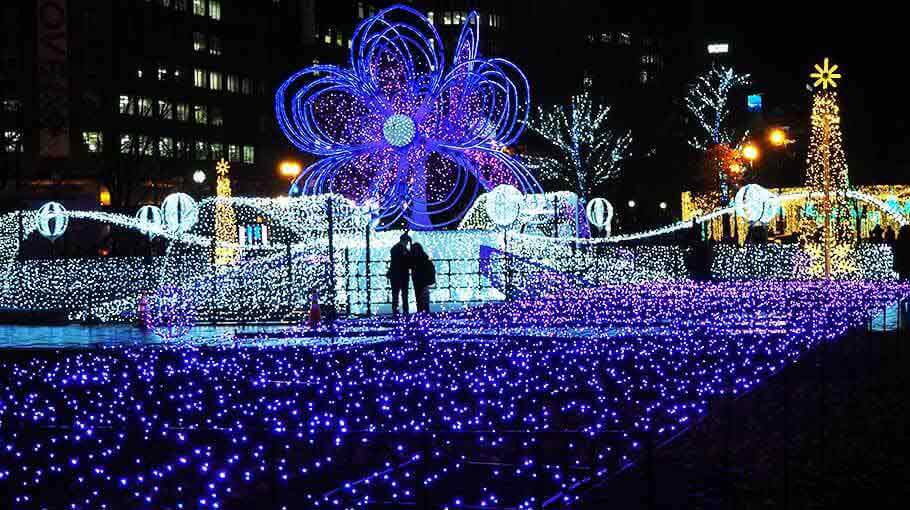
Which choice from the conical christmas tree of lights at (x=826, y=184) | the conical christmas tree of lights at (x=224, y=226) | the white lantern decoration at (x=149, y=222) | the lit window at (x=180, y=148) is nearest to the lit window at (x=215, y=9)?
the lit window at (x=180, y=148)

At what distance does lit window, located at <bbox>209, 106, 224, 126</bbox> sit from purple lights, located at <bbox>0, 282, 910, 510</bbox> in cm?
7866

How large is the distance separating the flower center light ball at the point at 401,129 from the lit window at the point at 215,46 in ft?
257

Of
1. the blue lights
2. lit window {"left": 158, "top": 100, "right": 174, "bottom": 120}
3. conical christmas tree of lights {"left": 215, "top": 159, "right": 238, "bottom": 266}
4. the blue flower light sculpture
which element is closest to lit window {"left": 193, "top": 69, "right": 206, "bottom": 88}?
lit window {"left": 158, "top": 100, "right": 174, "bottom": 120}

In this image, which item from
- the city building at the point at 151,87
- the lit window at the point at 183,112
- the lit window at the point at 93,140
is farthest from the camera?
the lit window at the point at 183,112

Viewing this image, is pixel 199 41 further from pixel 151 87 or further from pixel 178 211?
pixel 178 211

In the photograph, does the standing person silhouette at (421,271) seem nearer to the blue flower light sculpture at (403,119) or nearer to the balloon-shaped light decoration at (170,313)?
the blue flower light sculpture at (403,119)

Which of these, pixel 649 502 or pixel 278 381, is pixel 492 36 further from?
pixel 649 502

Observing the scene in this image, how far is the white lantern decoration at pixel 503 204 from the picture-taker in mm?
27906

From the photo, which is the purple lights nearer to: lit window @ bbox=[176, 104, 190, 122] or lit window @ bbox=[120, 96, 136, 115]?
lit window @ bbox=[120, 96, 136, 115]

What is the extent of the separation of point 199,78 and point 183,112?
408 cm

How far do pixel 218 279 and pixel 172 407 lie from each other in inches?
660

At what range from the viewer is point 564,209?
35781 millimetres

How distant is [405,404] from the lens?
1239 cm

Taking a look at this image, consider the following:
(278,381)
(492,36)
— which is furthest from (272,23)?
(278,381)
